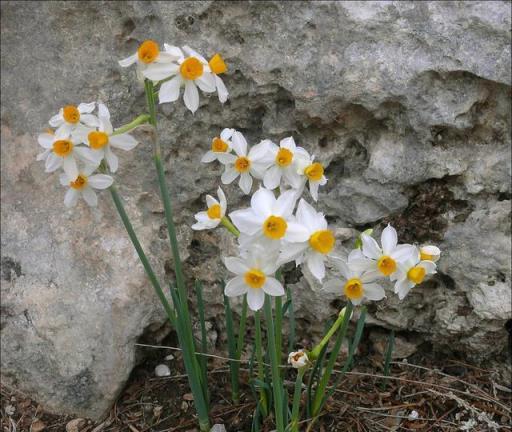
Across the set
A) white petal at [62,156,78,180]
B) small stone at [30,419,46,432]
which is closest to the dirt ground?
small stone at [30,419,46,432]

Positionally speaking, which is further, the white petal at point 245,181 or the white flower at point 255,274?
the white petal at point 245,181

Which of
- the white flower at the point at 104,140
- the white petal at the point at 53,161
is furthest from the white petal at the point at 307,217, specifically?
the white petal at the point at 53,161

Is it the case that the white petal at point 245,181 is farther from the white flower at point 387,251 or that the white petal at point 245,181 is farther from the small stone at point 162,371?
the small stone at point 162,371

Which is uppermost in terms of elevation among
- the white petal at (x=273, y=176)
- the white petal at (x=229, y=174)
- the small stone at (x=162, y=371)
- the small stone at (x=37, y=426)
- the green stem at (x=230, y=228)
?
the white petal at (x=273, y=176)


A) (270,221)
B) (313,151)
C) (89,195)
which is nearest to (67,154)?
(89,195)

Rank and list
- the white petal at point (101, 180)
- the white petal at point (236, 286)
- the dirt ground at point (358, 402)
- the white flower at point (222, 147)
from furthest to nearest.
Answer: the dirt ground at point (358, 402)
the white flower at point (222, 147)
the white petal at point (101, 180)
the white petal at point (236, 286)

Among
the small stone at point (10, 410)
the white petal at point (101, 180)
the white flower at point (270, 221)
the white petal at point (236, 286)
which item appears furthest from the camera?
the small stone at point (10, 410)
